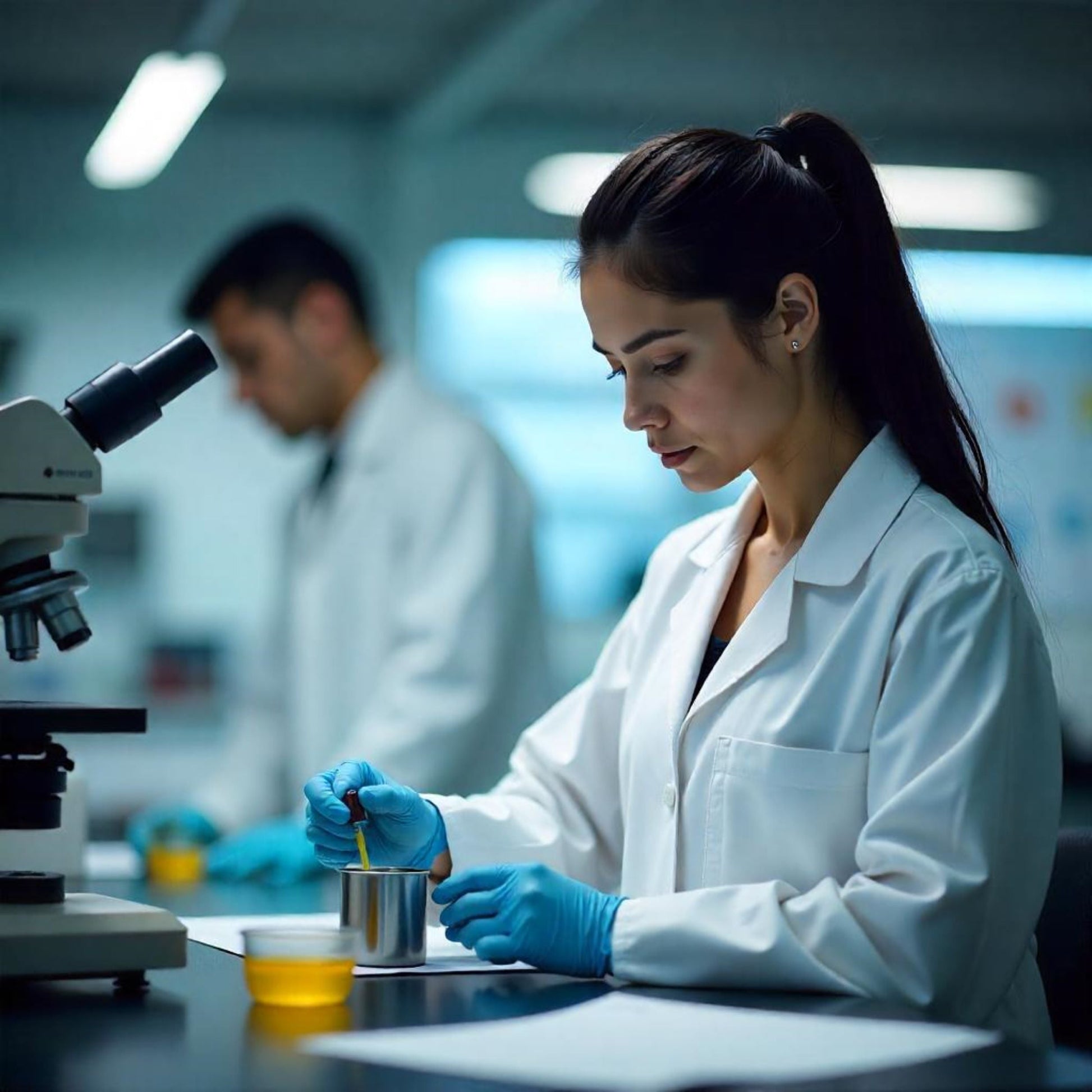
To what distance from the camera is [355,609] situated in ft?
10.4

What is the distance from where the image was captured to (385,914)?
131 centimetres

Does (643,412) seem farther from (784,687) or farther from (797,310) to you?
(784,687)

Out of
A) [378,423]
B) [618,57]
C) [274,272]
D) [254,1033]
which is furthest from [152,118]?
[254,1033]

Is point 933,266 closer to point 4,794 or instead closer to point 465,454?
point 465,454

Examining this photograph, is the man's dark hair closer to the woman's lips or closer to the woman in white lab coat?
the woman in white lab coat

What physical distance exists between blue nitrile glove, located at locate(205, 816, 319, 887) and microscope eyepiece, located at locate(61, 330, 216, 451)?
0.93 meters

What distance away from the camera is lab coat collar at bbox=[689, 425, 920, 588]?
4.85 ft

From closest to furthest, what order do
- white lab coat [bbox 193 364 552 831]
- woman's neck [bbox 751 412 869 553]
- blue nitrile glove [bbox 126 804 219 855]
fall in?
woman's neck [bbox 751 412 869 553]
blue nitrile glove [bbox 126 804 219 855]
white lab coat [bbox 193 364 552 831]

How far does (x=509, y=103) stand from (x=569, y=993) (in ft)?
16.7

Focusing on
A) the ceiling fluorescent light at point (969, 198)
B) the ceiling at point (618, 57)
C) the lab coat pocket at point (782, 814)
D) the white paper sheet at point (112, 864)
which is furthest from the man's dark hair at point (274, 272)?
the ceiling fluorescent light at point (969, 198)

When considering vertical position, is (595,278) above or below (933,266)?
below

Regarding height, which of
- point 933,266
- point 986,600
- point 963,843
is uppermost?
point 933,266

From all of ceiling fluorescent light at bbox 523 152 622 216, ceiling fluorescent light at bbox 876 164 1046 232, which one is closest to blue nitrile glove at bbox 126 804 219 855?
ceiling fluorescent light at bbox 523 152 622 216

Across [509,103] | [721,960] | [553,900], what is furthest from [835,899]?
[509,103]
